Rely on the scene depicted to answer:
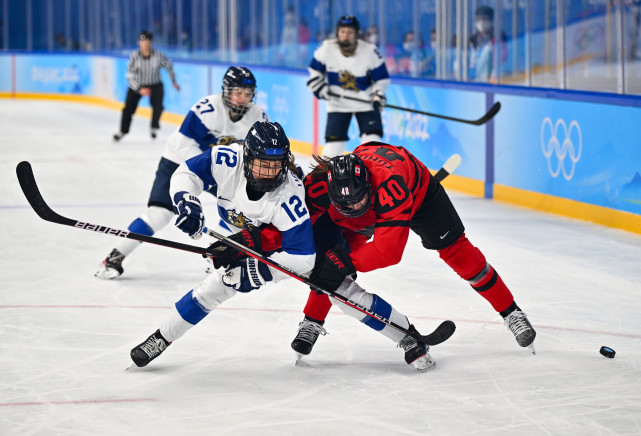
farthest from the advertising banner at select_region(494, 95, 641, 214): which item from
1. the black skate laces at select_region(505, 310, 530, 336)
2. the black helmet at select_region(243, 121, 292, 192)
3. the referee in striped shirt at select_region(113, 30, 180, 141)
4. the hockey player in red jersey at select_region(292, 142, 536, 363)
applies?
the referee in striped shirt at select_region(113, 30, 180, 141)

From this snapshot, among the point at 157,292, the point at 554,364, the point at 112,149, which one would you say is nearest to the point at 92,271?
the point at 157,292

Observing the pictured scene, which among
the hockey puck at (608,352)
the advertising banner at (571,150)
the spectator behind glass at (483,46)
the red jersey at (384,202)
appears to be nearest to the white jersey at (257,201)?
the red jersey at (384,202)

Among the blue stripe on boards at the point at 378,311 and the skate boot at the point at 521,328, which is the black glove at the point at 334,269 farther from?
the skate boot at the point at 521,328

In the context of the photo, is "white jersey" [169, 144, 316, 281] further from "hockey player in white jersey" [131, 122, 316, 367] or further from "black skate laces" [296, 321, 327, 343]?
"black skate laces" [296, 321, 327, 343]

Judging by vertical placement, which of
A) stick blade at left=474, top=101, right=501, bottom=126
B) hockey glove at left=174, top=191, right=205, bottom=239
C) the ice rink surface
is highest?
stick blade at left=474, top=101, right=501, bottom=126

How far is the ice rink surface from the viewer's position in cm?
319

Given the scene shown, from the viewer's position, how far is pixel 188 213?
353cm

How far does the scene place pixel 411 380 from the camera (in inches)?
142

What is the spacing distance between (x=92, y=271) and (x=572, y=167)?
3.36 m

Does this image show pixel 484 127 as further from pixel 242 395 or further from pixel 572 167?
pixel 242 395

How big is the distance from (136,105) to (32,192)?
9.21m

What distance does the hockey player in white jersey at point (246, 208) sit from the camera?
3.48 metres

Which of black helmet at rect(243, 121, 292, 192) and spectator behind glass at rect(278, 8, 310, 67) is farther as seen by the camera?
spectator behind glass at rect(278, 8, 310, 67)

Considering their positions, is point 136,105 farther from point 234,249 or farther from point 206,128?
point 234,249
